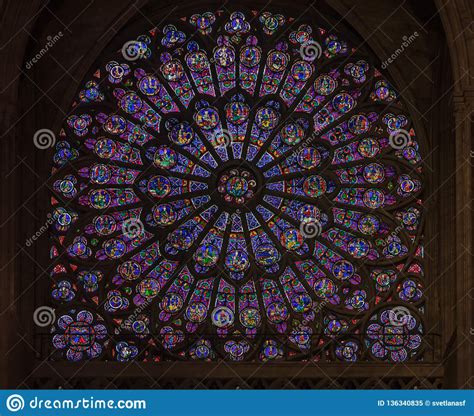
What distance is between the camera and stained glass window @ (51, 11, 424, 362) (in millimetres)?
18422

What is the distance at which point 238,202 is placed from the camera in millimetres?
19016

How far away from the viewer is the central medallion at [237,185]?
62.5ft

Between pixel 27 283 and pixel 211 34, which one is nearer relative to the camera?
pixel 27 283

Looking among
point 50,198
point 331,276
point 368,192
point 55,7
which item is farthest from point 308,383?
point 55,7

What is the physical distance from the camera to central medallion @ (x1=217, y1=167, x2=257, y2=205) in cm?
1905

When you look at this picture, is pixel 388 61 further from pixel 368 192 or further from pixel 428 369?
pixel 428 369

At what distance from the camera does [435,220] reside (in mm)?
18781

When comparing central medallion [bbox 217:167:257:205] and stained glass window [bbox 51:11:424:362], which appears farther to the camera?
central medallion [bbox 217:167:257:205]

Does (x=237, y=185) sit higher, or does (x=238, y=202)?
(x=237, y=185)

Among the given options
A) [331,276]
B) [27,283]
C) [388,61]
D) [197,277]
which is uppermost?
[388,61]

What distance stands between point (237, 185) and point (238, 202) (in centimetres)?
23

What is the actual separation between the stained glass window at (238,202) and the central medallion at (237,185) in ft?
0.06

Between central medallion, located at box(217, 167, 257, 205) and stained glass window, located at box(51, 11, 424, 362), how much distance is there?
2 centimetres

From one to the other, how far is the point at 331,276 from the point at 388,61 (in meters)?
2.89
